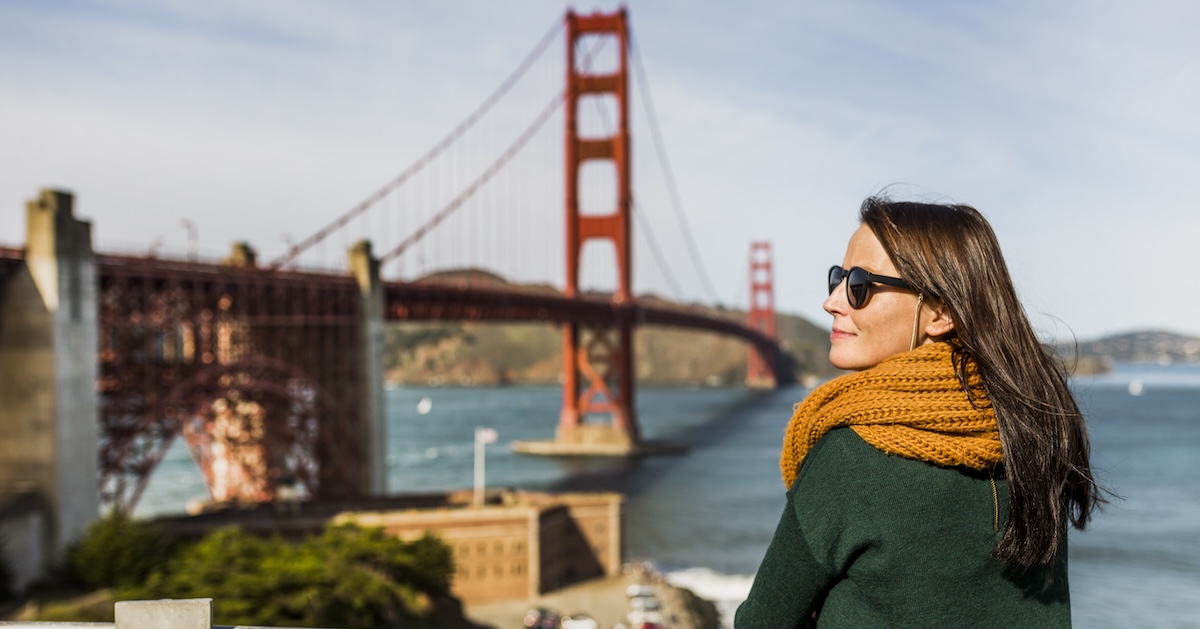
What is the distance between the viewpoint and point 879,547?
5.29 feet

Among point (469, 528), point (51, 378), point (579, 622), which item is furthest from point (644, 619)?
point (51, 378)

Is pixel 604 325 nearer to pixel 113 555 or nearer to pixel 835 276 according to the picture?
pixel 113 555

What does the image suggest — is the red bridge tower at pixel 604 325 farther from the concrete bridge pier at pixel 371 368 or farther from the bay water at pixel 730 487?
the concrete bridge pier at pixel 371 368

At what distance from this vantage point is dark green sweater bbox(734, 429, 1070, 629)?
161 cm

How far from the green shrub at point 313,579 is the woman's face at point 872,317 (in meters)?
17.4

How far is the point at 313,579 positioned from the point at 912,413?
19.8m

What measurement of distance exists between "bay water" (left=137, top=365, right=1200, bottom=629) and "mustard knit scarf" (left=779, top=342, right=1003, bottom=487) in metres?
0.48

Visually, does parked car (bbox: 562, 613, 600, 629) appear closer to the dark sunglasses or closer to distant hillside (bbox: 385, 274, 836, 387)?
the dark sunglasses

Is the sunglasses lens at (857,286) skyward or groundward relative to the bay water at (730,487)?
skyward

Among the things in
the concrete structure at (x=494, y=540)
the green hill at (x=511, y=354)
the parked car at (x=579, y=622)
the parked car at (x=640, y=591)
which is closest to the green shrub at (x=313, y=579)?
the concrete structure at (x=494, y=540)

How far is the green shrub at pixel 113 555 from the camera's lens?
19984 millimetres

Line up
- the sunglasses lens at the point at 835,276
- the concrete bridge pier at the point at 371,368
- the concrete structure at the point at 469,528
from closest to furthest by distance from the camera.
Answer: the sunglasses lens at the point at 835,276
the concrete structure at the point at 469,528
the concrete bridge pier at the point at 371,368

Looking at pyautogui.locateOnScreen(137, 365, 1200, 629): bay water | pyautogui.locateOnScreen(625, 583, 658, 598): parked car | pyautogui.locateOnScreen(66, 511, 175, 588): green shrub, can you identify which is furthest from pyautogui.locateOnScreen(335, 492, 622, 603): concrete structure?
pyautogui.locateOnScreen(137, 365, 1200, 629): bay water

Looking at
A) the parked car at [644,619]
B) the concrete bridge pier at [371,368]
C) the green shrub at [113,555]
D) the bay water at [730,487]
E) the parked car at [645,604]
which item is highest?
the concrete bridge pier at [371,368]
